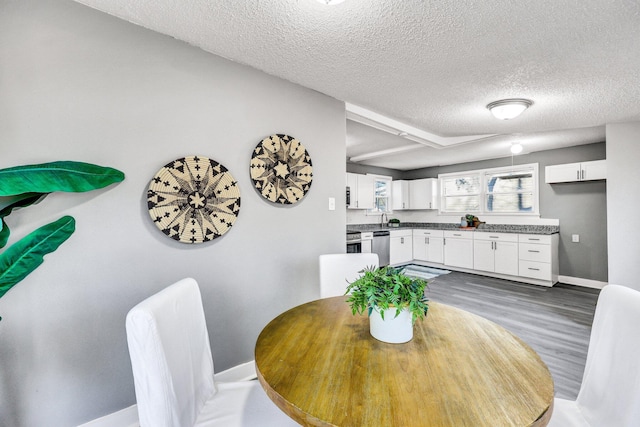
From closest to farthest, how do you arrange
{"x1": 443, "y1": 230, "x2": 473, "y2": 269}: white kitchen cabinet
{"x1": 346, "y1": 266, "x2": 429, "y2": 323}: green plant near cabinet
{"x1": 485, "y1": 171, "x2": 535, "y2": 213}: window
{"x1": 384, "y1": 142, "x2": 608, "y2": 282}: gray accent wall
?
1. {"x1": 346, "y1": 266, "x2": 429, "y2": 323}: green plant near cabinet
2. {"x1": 384, "y1": 142, "x2": 608, "y2": 282}: gray accent wall
3. {"x1": 485, "y1": 171, "x2": 535, "y2": 213}: window
4. {"x1": 443, "y1": 230, "x2": 473, "y2": 269}: white kitchen cabinet

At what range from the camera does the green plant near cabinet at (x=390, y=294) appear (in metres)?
1.09

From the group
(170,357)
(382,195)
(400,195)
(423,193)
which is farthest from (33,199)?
(423,193)

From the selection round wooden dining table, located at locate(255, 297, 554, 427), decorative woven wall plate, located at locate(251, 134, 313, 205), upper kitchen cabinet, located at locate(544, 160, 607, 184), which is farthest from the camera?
upper kitchen cabinet, located at locate(544, 160, 607, 184)

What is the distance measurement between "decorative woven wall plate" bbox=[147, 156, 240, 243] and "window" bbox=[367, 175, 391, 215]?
468 centimetres

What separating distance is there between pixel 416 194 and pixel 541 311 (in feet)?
11.8

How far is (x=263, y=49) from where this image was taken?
1.92 meters

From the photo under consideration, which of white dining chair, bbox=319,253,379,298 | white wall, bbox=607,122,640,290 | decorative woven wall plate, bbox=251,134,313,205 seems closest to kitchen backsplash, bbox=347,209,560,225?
white wall, bbox=607,122,640,290

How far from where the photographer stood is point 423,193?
660 centimetres

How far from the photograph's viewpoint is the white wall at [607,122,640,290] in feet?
10.2

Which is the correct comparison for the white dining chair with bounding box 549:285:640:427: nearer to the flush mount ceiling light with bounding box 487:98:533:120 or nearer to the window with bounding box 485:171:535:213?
the flush mount ceiling light with bounding box 487:98:533:120

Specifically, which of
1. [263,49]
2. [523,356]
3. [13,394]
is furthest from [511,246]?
[13,394]

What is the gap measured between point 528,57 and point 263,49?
5.81 feet

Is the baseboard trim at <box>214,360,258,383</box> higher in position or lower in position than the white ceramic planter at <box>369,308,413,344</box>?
lower

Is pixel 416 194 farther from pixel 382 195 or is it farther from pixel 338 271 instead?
pixel 338 271
